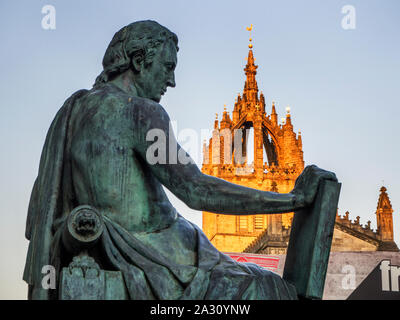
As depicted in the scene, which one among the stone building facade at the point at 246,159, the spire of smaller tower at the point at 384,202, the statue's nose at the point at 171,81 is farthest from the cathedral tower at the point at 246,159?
the statue's nose at the point at 171,81

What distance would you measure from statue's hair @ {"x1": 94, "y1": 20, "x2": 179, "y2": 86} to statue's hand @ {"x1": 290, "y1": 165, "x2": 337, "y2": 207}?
2.79ft

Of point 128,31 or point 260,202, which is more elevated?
point 128,31

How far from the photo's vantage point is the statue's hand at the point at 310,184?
117 inches

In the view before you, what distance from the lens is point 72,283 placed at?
2561 mm

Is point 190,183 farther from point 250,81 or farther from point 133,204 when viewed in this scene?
point 250,81

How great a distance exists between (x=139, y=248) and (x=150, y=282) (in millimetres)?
146

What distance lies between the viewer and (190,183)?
289cm

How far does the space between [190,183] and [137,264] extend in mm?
401

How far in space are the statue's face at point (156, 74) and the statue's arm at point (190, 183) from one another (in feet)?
0.84

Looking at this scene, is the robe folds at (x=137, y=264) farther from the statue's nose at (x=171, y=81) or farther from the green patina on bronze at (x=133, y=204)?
the statue's nose at (x=171, y=81)

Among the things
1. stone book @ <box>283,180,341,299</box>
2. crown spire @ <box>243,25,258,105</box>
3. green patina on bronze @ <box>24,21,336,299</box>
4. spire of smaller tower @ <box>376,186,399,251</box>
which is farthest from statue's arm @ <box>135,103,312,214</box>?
crown spire @ <box>243,25,258,105</box>
